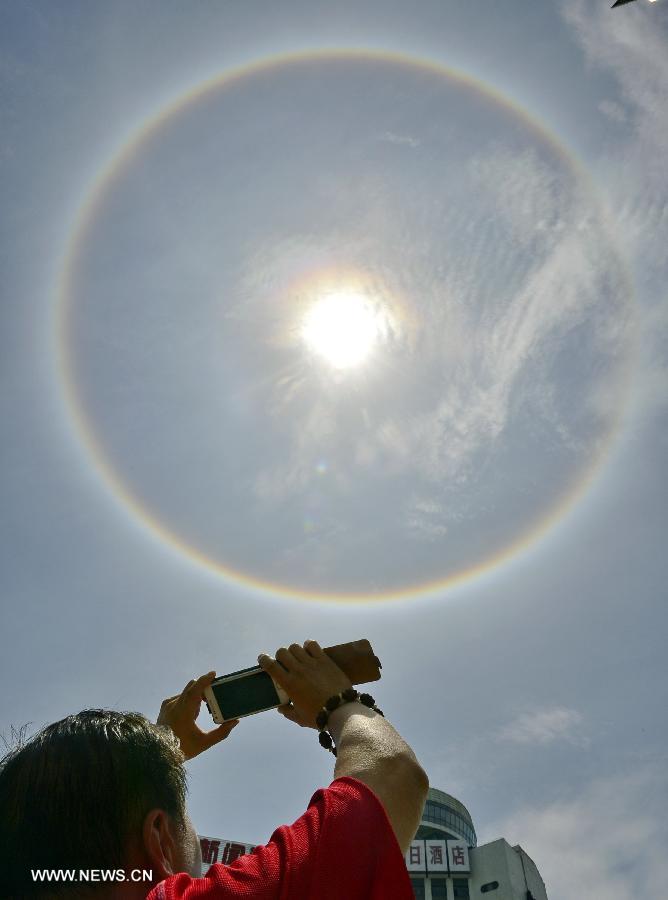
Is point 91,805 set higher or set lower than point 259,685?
lower

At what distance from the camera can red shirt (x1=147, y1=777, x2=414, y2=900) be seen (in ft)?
5.76

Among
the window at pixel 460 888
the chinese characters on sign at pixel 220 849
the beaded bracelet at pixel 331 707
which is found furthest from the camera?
the window at pixel 460 888

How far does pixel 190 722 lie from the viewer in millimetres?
3514

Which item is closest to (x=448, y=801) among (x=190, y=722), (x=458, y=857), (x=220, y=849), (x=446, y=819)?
(x=446, y=819)

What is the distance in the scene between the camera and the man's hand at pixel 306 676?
281 centimetres

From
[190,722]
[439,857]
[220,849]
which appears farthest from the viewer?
[439,857]

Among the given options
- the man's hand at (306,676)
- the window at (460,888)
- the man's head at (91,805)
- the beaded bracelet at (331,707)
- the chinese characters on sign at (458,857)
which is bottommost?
the man's head at (91,805)

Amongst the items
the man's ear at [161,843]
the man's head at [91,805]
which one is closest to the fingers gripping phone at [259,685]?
the man's head at [91,805]

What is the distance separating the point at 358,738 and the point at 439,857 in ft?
195

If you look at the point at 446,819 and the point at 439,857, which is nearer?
the point at 439,857

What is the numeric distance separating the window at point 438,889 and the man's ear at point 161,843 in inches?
2345

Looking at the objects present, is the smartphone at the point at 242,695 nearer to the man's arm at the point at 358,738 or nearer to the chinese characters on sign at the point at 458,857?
the man's arm at the point at 358,738

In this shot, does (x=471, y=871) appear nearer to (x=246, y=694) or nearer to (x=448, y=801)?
(x=448, y=801)

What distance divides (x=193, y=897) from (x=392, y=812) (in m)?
0.62
